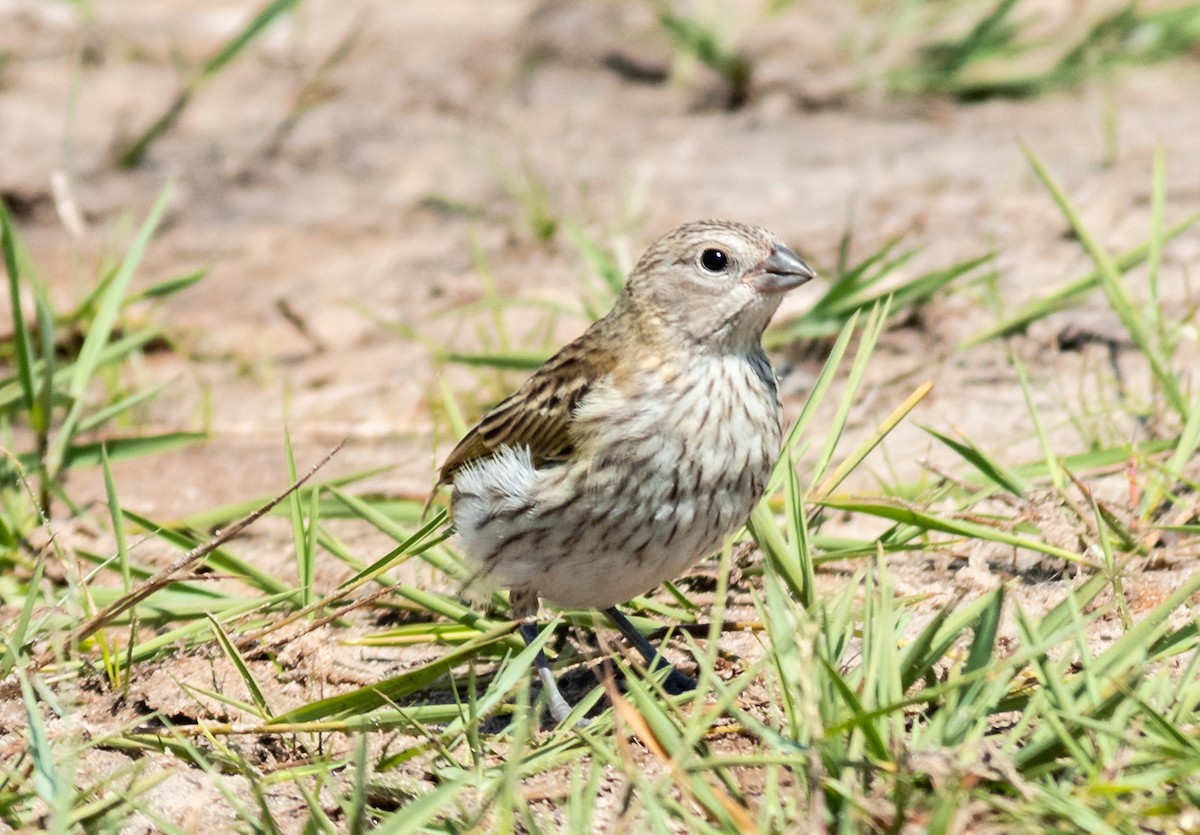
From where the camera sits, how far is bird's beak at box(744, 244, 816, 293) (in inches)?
139

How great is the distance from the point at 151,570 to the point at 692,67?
13.5ft

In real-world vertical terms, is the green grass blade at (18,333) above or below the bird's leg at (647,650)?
above

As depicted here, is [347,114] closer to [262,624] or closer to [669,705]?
[262,624]

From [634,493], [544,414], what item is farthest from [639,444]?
[544,414]

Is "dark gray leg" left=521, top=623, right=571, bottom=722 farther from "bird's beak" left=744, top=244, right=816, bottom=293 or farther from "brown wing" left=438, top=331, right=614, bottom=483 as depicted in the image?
"bird's beak" left=744, top=244, right=816, bottom=293

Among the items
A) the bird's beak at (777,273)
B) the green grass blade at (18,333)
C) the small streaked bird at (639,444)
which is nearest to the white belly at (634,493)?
the small streaked bird at (639,444)

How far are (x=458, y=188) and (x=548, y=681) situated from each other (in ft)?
11.5

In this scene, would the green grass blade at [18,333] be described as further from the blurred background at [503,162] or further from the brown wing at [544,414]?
the brown wing at [544,414]

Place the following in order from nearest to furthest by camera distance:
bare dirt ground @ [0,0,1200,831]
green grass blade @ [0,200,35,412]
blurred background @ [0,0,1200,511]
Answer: green grass blade @ [0,200,35,412], bare dirt ground @ [0,0,1200,831], blurred background @ [0,0,1200,511]

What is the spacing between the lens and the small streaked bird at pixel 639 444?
10.5 ft

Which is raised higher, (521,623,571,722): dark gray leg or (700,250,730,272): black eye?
(700,250,730,272): black eye

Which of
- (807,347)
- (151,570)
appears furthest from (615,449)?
(807,347)

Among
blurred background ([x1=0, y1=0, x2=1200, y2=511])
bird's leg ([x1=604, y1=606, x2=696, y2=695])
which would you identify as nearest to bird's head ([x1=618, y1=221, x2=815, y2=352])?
bird's leg ([x1=604, y1=606, x2=696, y2=695])

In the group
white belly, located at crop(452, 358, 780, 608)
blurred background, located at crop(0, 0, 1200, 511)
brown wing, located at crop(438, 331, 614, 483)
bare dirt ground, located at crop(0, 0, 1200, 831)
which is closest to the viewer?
white belly, located at crop(452, 358, 780, 608)
